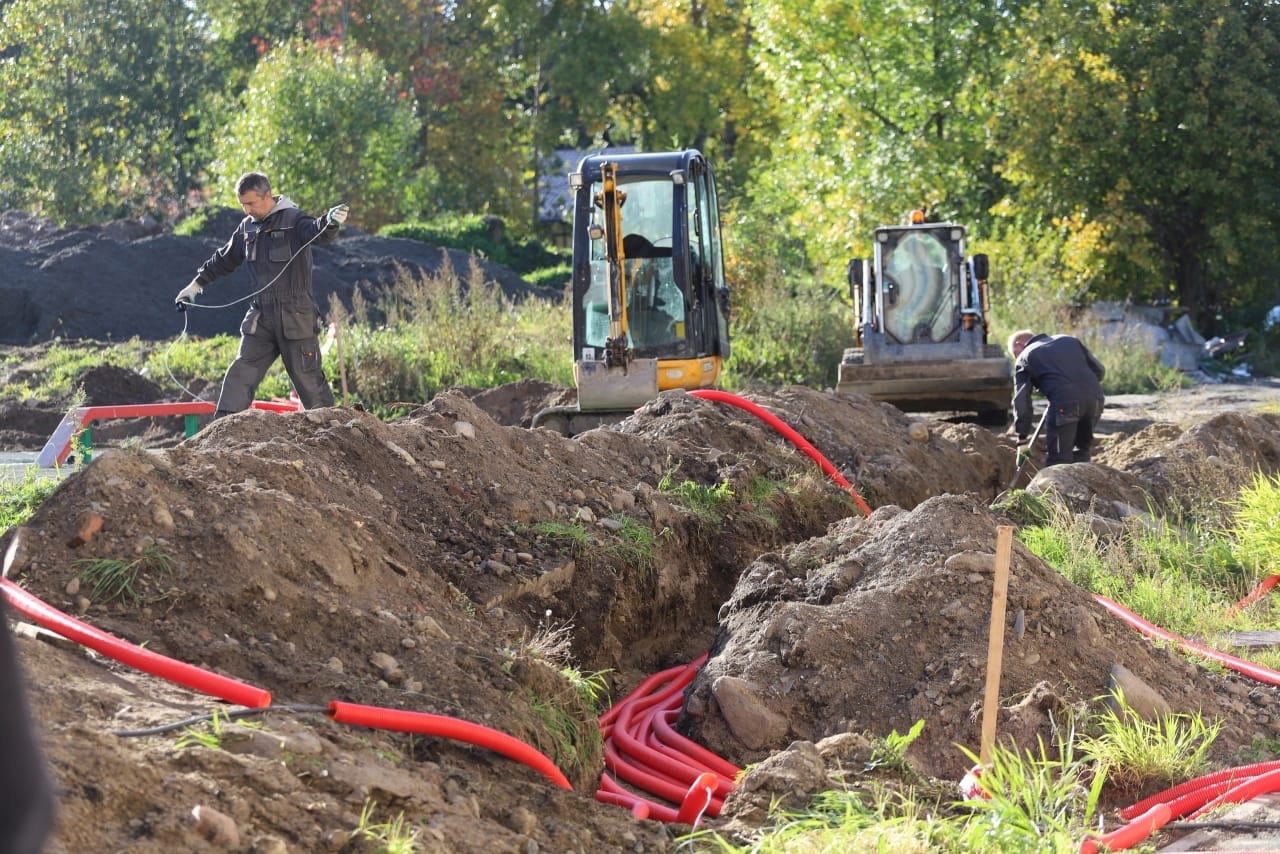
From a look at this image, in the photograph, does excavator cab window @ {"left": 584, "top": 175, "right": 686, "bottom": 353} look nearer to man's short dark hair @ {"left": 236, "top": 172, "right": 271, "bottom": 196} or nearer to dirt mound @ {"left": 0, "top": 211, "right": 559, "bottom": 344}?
man's short dark hair @ {"left": 236, "top": 172, "right": 271, "bottom": 196}

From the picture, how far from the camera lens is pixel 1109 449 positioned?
48.4ft

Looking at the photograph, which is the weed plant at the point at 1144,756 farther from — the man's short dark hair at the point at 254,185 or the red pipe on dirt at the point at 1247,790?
the man's short dark hair at the point at 254,185

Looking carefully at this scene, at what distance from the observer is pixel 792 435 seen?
1064cm

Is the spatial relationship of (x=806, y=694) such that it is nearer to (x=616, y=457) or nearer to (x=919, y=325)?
(x=616, y=457)

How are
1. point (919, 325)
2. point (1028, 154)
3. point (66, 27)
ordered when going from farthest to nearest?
point (66, 27) → point (1028, 154) → point (919, 325)

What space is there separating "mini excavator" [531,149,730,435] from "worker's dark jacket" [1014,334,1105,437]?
2.95 meters

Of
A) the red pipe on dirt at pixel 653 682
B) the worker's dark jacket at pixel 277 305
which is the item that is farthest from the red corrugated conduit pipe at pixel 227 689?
Result: the worker's dark jacket at pixel 277 305

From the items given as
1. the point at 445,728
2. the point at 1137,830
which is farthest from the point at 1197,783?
the point at 445,728

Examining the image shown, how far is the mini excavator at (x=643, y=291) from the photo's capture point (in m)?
13.6

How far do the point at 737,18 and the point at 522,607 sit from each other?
3535cm

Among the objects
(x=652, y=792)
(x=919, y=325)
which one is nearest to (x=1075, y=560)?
(x=652, y=792)

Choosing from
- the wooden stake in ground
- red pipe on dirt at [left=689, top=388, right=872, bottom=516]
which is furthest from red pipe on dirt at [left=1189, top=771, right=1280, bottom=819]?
red pipe on dirt at [left=689, top=388, right=872, bottom=516]

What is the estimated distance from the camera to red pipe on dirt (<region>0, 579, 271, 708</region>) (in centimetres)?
420

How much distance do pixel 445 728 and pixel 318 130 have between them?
26765mm
